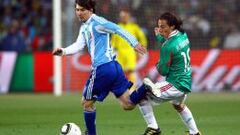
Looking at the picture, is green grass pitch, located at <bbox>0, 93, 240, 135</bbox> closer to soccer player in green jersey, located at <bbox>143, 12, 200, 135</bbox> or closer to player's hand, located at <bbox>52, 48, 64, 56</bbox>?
soccer player in green jersey, located at <bbox>143, 12, 200, 135</bbox>

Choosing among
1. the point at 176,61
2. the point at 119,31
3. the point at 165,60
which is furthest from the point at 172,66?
the point at 119,31

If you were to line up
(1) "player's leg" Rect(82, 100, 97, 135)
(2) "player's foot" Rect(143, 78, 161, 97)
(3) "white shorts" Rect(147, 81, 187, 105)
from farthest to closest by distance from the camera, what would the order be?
(1) "player's leg" Rect(82, 100, 97, 135), (3) "white shorts" Rect(147, 81, 187, 105), (2) "player's foot" Rect(143, 78, 161, 97)

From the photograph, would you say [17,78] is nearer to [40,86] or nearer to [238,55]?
[40,86]

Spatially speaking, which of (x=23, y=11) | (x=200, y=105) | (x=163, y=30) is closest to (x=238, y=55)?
(x=200, y=105)

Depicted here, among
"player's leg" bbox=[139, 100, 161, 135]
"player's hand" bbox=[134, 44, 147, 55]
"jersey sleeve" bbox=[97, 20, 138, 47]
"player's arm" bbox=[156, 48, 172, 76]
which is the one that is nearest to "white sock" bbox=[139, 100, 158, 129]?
"player's leg" bbox=[139, 100, 161, 135]

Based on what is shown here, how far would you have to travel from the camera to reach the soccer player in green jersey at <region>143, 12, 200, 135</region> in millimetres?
10789

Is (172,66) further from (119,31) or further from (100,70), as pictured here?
(100,70)

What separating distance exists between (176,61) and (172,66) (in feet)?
0.30

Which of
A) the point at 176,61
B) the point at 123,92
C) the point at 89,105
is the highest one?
the point at 176,61

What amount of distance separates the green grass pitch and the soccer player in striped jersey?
47.8 inches

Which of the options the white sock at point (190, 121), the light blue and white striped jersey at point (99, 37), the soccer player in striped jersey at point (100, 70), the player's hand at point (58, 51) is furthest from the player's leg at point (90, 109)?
the white sock at point (190, 121)

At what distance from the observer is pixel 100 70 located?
36.1 feet

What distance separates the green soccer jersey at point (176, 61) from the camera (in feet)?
35.4

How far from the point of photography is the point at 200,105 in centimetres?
1814
